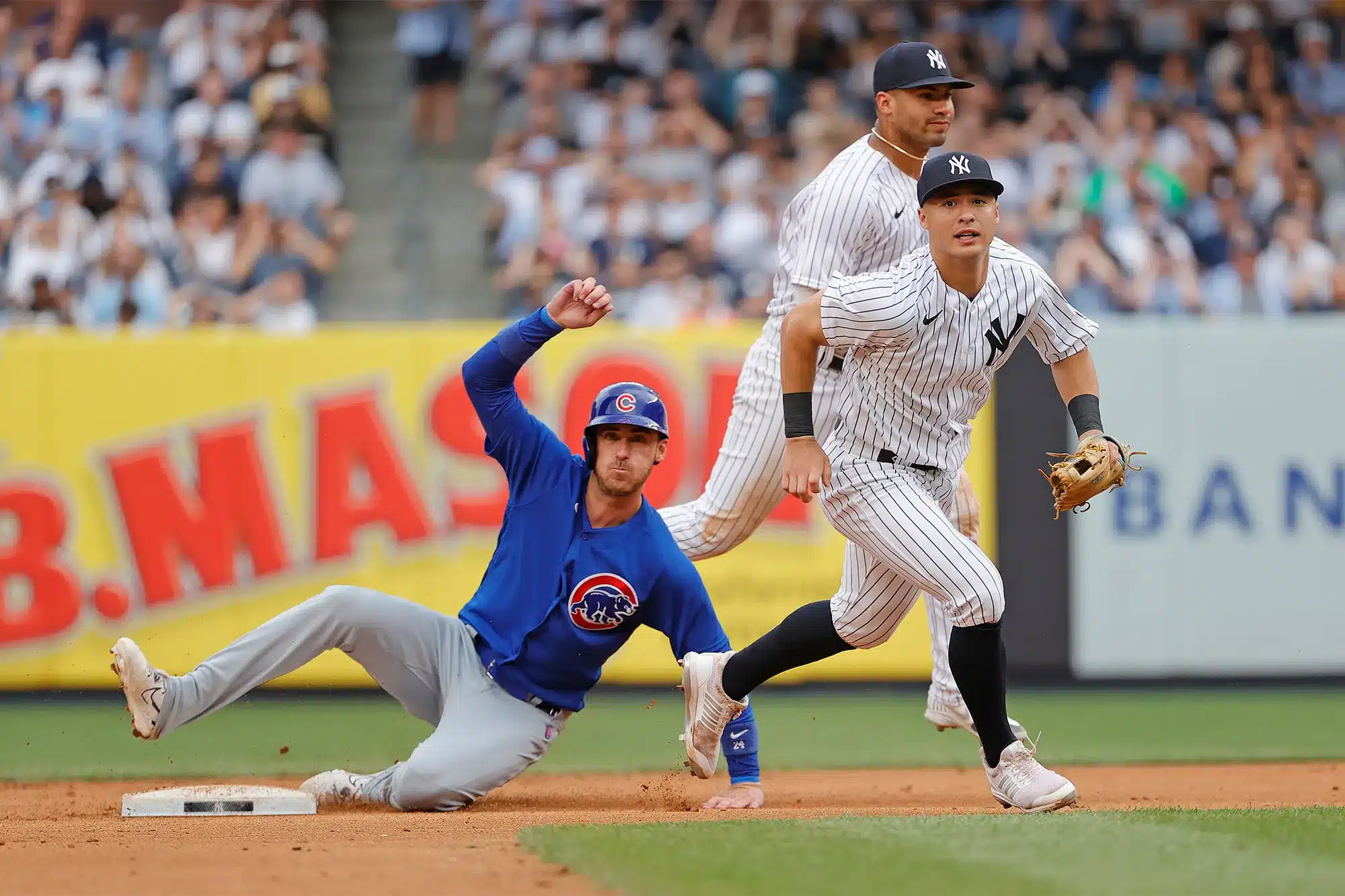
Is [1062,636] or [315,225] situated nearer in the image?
[1062,636]

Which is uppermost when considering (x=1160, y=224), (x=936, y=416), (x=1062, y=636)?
(x=1160, y=224)

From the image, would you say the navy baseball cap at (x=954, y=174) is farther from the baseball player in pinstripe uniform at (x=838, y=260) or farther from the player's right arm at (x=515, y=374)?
the player's right arm at (x=515, y=374)

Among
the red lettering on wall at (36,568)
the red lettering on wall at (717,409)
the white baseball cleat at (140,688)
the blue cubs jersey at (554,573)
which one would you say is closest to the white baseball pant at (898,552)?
the blue cubs jersey at (554,573)

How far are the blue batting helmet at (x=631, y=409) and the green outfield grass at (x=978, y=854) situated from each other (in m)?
1.34

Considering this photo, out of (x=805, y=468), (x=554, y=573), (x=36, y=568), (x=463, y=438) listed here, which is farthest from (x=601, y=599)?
(x=36, y=568)

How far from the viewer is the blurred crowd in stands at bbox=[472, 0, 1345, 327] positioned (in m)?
12.1

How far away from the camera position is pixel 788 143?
43.3ft

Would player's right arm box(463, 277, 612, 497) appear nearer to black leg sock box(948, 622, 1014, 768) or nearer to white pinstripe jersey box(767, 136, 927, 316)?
white pinstripe jersey box(767, 136, 927, 316)

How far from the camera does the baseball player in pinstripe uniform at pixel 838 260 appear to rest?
18.6 feet

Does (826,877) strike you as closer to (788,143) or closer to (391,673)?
(391,673)

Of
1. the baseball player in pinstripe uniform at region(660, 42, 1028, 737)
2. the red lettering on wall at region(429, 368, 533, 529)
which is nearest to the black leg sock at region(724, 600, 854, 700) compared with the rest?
the baseball player in pinstripe uniform at region(660, 42, 1028, 737)

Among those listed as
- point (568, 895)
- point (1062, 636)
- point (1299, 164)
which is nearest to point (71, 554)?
point (1062, 636)

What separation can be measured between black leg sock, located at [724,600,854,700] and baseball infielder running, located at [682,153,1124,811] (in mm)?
161

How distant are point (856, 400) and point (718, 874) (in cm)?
177
